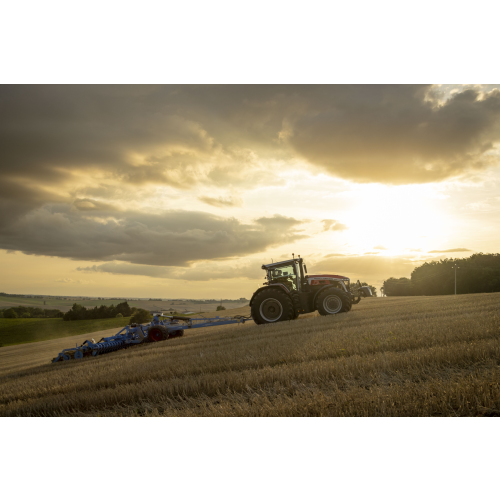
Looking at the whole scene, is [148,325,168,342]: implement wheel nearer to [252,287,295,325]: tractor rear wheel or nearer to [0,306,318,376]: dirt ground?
[0,306,318,376]: dirt ground

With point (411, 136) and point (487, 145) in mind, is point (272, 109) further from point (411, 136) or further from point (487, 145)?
point (487, 145)

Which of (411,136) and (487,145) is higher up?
(411,136)

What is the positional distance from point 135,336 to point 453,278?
24817 mm

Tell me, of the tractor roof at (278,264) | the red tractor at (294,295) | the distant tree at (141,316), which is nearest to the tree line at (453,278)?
the red tractor at (294,295)

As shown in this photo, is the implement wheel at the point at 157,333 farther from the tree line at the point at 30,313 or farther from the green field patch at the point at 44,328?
the tree line at the point at 30,313

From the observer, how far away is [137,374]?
561 centimetres

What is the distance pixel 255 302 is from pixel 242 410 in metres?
9.31

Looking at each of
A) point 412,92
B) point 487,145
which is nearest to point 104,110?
point 412,92

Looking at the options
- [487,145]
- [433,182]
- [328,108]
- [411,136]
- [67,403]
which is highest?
[328,108]

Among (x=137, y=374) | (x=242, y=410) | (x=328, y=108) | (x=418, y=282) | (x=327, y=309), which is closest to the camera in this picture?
(x=242, y=410)

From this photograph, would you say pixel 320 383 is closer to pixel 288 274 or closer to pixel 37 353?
pixel 288 274

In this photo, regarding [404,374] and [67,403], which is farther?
[67,403]

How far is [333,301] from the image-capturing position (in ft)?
41.3

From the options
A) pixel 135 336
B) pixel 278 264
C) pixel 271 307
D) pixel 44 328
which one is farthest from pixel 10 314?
pixel 278 264
